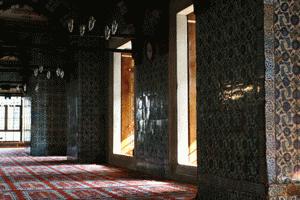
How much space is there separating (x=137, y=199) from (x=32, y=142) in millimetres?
11388

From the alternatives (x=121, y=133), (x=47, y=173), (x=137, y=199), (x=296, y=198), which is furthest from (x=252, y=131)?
(x=121, y=133)

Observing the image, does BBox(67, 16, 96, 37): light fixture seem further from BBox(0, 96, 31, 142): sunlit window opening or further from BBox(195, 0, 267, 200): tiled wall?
Answer: BBox(0, 96, 31, 142): sunlit window opening

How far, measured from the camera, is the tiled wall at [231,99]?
14.4 feet

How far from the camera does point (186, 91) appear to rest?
8.14 meters

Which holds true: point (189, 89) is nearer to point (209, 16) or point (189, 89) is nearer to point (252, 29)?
point (209, 16)

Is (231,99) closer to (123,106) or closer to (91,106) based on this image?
(123,106)

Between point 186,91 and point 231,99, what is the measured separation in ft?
10.8

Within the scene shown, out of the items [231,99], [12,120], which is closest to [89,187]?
[231,99]

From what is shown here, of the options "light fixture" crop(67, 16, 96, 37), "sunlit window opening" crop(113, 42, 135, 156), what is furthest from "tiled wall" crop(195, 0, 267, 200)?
"sunlit window opening" crop(113, 42, 135, 156)

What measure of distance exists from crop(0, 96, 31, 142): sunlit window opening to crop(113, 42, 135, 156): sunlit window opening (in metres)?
14.5

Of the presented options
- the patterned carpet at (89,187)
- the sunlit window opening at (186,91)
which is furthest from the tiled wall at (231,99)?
the sunlit window opening at (186,91)

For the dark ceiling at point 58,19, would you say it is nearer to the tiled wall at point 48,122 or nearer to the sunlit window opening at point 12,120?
the tiled wall at point 48,122

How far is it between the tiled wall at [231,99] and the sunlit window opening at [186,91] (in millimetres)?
2489

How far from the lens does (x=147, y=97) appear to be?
9242 mm
